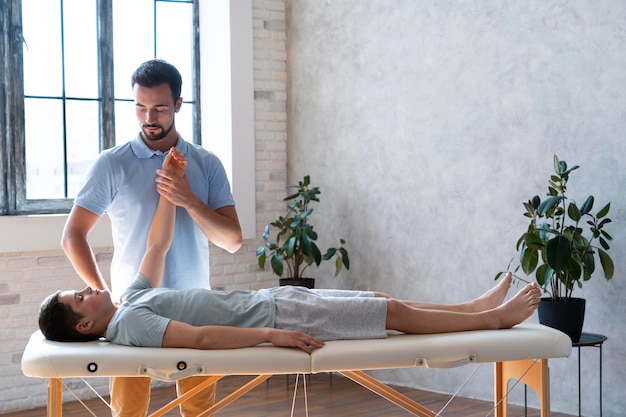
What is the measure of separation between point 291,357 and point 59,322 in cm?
66

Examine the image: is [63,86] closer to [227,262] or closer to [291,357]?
[227,262]

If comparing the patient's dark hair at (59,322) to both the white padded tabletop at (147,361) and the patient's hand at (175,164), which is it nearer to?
the white padded tabletop at (147,361)

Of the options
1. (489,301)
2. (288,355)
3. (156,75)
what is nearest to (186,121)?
(156,75)

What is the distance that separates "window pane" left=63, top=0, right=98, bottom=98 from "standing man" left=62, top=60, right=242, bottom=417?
2143 mm

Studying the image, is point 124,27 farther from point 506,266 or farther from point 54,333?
point 54,333

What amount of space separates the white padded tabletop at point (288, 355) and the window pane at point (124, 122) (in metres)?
2.51

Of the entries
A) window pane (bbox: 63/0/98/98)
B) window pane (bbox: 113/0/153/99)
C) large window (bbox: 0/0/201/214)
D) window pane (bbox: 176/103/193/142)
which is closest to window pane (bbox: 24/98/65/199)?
large window (bbox: 0/0/201/214)

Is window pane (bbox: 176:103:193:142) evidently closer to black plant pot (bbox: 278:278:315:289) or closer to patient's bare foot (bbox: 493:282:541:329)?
black plant pot (bbox: 278:278:315:289)

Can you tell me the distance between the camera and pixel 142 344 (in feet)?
7.90

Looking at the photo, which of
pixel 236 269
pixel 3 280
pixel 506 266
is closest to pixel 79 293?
pixel 3 280

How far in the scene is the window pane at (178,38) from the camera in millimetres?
5152

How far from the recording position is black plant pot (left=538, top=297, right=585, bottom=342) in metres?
3.49

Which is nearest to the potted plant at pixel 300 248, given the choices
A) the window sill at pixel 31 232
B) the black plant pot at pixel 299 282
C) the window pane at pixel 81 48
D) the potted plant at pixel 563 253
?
the black plant pot at pixel 299 282

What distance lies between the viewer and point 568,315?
350 centimetres
